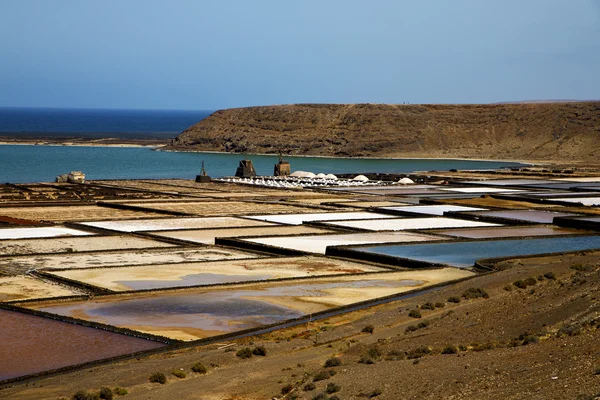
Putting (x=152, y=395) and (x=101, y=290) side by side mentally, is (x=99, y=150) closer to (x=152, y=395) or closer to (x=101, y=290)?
(x=101, y=290)

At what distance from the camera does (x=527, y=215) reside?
40.4 m

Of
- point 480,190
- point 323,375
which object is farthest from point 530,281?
point 480,190

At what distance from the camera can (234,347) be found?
15961mm

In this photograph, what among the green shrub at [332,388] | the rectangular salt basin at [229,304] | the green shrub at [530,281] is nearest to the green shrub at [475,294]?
the green shrub at [530,281]

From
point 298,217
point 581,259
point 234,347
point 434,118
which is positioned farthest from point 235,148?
point 234,347

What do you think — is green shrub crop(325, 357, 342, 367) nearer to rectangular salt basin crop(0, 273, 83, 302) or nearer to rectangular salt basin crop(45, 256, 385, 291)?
rectangular salt basin crop(0, 273, 83, 302)

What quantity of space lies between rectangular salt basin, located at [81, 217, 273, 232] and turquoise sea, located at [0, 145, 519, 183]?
35995mm

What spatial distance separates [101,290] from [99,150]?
97941 millimetres

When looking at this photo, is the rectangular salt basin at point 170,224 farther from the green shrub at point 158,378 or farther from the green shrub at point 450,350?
the green shrub at point 450,350

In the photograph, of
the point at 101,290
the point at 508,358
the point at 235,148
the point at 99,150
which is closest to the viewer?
the point at 508,358

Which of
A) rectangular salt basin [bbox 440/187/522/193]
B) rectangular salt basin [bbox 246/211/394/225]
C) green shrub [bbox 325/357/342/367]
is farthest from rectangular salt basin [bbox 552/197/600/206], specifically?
green shrub [bbox 325/357/342/367]

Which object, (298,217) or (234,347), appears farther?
(298,217)

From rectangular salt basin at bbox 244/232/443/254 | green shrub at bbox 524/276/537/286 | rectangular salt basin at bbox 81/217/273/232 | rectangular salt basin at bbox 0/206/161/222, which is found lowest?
rectangular salt basin at bbox 0/206/161/222

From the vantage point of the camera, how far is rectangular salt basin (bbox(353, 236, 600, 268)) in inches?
1062
